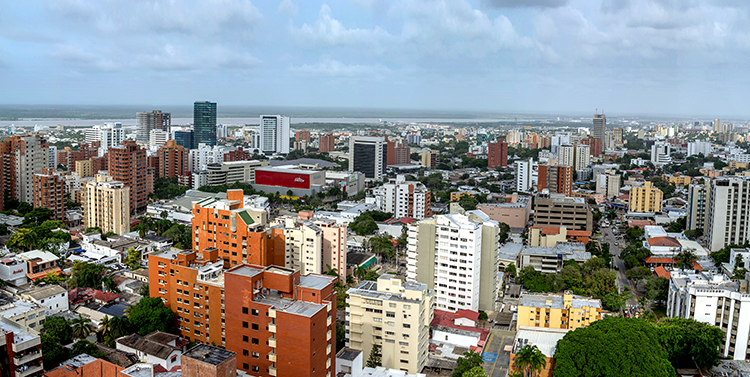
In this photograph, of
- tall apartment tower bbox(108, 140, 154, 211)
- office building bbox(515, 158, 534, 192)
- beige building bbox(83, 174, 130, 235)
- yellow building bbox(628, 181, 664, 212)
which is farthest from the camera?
office building bbox(515, 158, 534, 192)

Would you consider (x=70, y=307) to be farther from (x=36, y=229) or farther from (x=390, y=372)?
(x=390, y=372)

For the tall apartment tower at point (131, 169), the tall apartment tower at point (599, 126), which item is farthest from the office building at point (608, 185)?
the tall apartment tower at point (599, 126)

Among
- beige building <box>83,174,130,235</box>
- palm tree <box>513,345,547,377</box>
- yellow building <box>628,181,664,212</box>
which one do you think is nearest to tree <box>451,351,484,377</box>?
palm tree <box>513,345,547,377</box>

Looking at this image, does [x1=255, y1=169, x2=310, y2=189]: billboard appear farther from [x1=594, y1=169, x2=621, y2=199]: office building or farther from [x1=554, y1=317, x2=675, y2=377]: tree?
[x1=554, y1=317, x2=675, y2=377]: tree

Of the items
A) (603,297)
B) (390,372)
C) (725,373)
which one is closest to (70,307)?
(390,372)

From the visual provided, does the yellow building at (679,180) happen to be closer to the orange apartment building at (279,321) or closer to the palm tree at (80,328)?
the orange apartment building at (279,321)

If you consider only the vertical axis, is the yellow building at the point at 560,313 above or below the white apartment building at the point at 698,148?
below

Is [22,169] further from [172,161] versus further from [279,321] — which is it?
[279,321]
